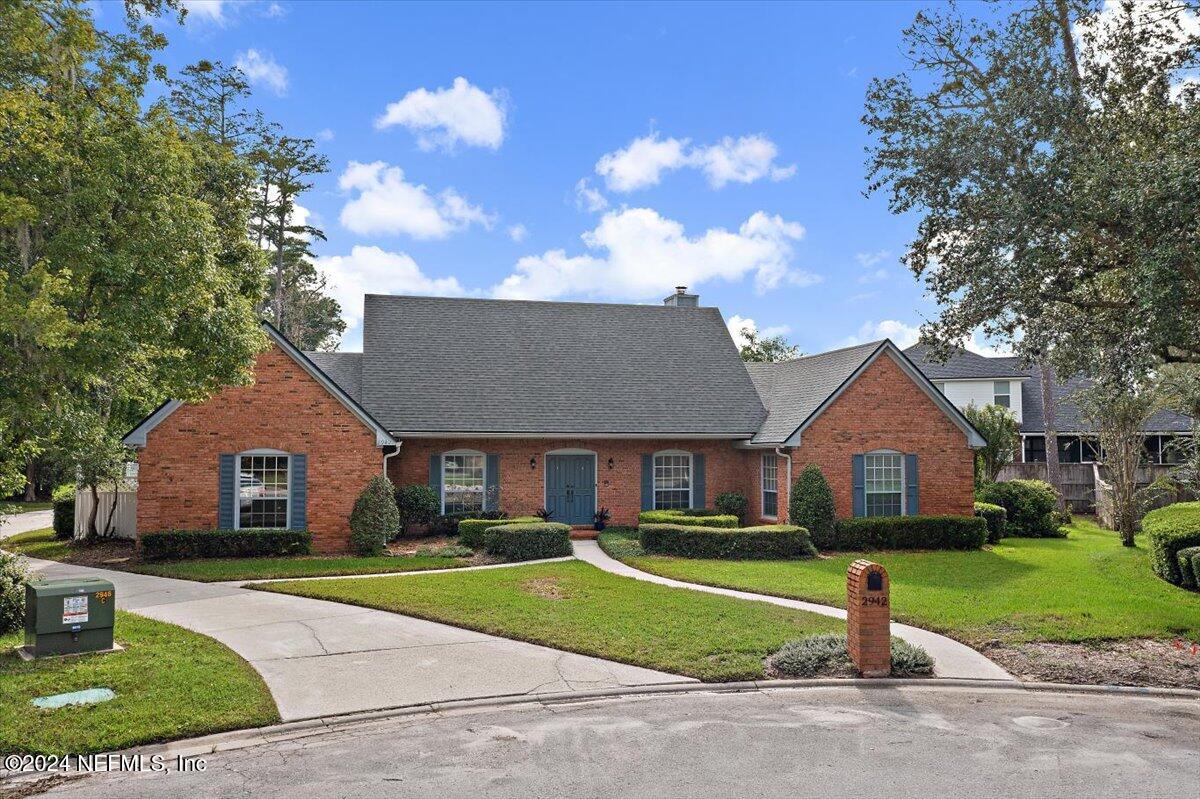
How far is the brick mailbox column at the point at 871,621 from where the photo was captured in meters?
10.1

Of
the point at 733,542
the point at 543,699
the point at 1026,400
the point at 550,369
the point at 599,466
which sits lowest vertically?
the point at 543,699

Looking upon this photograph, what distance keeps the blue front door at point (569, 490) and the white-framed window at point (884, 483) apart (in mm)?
8030

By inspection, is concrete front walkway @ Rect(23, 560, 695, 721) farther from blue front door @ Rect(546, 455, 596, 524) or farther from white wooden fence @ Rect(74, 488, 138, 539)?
blue front door @ Rect(546, 455, 596, 524)

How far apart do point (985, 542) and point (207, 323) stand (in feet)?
69.6

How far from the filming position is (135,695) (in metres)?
8.80

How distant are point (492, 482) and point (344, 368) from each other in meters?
6.48

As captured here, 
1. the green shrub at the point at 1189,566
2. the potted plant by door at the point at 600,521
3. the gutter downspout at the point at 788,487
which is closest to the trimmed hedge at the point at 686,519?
the gutter downspout at the point at 788,487

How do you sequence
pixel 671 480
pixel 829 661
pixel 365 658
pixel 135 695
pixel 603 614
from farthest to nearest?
pixel 671 480 < pixel 603 614 < pixel 365 658 < pixel 829 661 < pixel 135 695

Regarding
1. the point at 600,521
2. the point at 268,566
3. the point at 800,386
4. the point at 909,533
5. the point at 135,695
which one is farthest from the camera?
the point at 800,386

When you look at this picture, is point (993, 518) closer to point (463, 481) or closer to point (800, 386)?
point (800, 386)

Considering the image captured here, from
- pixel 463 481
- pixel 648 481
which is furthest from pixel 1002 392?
pixel 463 481

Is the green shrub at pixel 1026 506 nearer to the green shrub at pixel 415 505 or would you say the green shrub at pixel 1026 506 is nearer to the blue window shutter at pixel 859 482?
the blue window shutter at pixel 859 482

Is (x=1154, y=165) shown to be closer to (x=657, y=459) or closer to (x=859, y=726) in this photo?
(x=859, y=726)

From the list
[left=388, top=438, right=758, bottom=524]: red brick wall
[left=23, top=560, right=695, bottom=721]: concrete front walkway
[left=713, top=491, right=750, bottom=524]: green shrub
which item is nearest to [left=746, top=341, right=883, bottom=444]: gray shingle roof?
[left=388, top=438, right=758, bottom=524]: red brick wall
